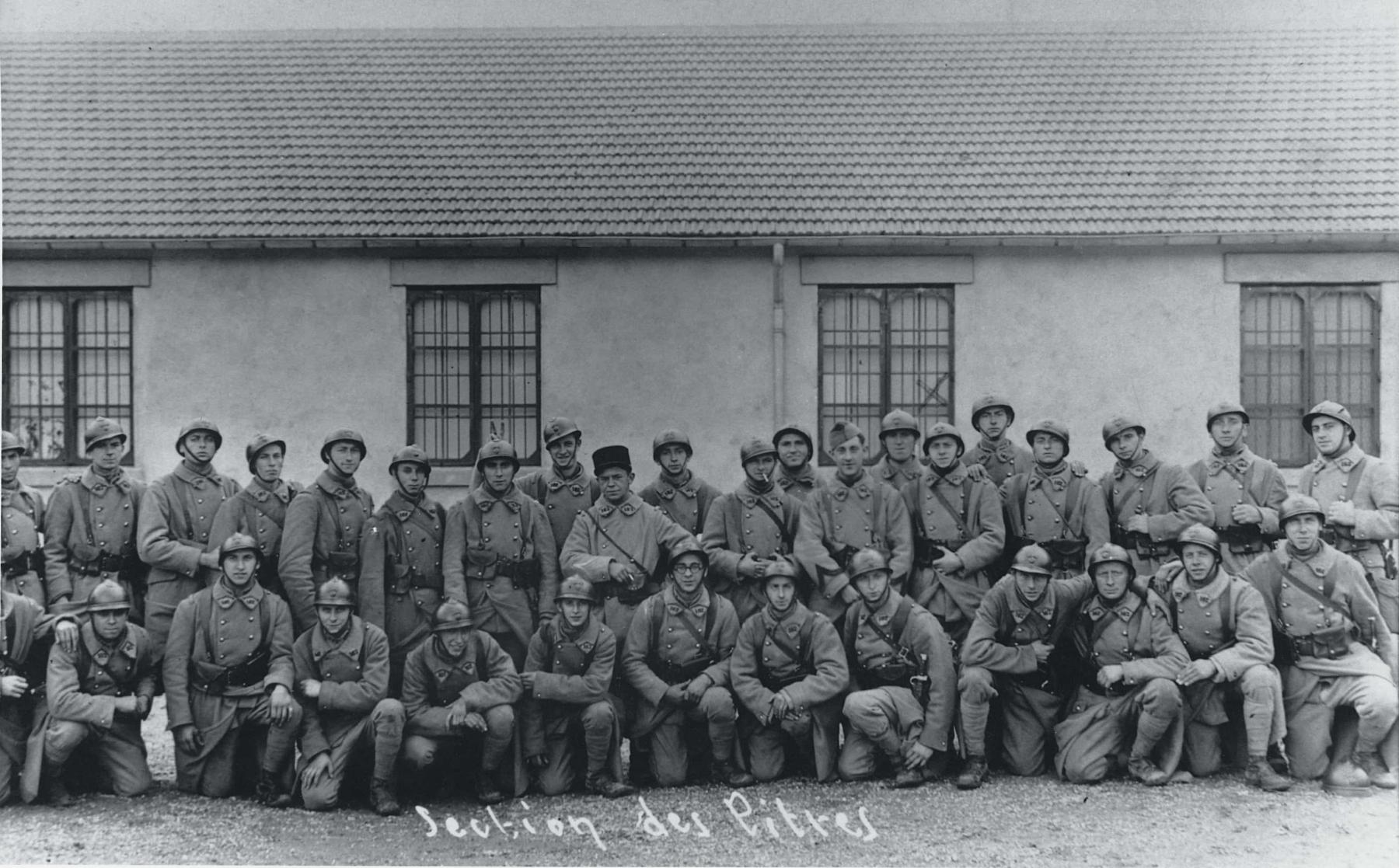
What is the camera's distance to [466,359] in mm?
11562

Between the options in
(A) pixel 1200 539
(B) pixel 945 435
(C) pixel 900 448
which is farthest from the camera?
(C) pixel 900 448

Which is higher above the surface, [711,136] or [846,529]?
[711,136]

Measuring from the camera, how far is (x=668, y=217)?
11.0m

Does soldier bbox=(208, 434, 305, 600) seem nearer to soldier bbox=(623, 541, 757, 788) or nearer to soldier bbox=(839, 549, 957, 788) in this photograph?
soldier bbox=(623, 541, 757, 788)

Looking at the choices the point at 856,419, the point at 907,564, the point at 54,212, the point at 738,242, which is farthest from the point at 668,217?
the point at 54,212

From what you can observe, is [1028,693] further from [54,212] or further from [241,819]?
[54,212]

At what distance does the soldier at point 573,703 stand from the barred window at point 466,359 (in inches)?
210

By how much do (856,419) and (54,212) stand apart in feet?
27.4

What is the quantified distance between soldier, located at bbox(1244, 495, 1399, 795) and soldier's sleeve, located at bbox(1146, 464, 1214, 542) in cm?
52

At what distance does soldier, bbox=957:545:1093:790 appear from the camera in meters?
6.38

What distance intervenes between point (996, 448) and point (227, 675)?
511 cm

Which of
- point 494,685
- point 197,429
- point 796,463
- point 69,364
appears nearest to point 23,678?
point 197,429

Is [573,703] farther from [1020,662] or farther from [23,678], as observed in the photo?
[23,678]

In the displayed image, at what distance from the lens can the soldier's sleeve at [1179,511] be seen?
707 centimetres
